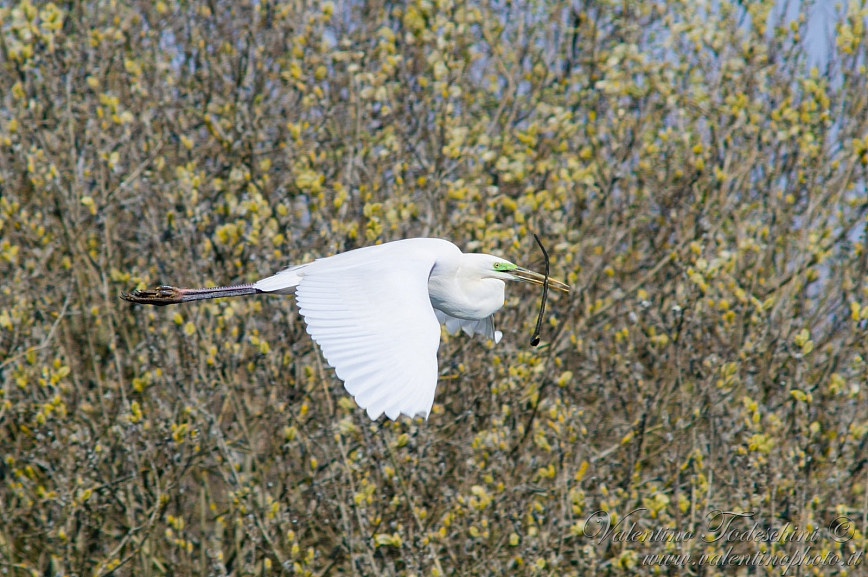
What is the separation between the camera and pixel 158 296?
6.18 metres

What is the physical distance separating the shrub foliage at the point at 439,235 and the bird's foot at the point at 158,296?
0.71ft

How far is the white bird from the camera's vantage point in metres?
4.30

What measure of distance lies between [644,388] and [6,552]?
4665mm

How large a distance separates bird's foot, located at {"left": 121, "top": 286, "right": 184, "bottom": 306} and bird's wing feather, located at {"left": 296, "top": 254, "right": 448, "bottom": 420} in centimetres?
105

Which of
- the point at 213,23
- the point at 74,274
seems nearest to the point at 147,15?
the point at 213,23

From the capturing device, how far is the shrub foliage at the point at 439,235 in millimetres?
6512

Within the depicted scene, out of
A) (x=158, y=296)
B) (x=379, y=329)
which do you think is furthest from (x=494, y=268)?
(x=158, y=296)

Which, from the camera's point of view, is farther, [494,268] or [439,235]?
[439,235]

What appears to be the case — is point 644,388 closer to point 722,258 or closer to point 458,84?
point 722,258

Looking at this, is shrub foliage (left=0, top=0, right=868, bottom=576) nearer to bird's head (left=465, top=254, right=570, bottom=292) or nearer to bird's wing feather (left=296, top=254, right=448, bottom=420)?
bird's head (left=465, top=254, right=570, bottom=292)

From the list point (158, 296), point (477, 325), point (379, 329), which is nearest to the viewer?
point (379, 329)

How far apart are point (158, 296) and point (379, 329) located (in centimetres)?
208

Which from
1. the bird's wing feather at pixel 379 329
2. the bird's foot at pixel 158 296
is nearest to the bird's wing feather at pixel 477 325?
the bird's wing feather at pixel 379 329

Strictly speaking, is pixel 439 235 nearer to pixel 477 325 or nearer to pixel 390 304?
pixel 477 325
